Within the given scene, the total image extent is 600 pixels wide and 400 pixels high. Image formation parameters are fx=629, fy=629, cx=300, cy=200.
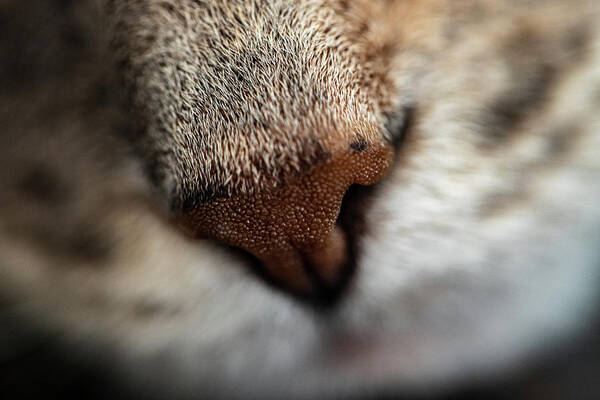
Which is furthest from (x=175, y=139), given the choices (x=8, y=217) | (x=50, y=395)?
(x=50, y=395)

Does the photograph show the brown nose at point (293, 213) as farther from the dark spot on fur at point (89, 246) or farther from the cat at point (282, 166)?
the dark spot on fur at point (89, 246)

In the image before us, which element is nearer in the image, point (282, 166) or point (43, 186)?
point (282, 166)

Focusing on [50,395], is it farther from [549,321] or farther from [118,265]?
[549,321]

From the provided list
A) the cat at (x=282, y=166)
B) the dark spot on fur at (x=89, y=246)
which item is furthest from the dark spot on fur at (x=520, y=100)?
the dark spot on fur at (x=89, y=246)

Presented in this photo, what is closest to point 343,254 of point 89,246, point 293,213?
point 293,213

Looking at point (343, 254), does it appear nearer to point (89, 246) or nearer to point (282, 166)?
point (282, 166)

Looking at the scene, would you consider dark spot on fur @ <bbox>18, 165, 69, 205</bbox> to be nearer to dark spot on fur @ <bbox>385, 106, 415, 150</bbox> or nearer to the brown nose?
the brown nose

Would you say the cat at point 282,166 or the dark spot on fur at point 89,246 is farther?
the dark spot on fur at point 89,246

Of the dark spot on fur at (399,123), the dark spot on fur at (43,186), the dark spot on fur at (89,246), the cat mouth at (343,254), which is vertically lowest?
the dark spot on fur at (89,246)

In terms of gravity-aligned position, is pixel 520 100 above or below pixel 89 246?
above
